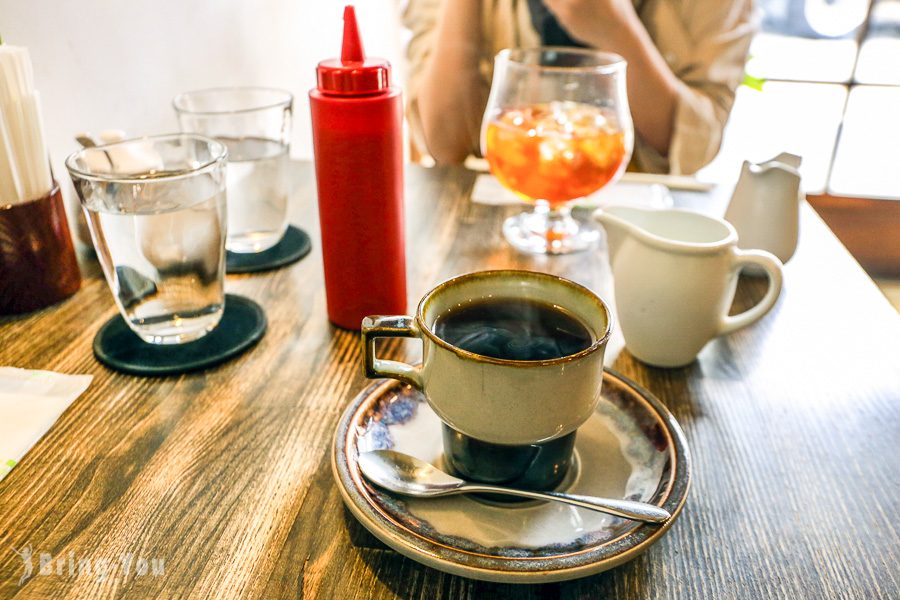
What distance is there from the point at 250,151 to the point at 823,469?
754 millimetres

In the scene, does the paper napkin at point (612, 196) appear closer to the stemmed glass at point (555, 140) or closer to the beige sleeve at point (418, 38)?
the stemmed glass at point (555, 140)

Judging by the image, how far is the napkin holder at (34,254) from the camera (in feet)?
2.37

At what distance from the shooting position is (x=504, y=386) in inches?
17.8

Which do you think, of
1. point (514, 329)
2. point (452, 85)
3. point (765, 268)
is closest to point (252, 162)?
point (514, 329)

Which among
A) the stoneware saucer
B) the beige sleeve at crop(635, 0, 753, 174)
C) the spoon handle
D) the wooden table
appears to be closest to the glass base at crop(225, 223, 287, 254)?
the wooden table

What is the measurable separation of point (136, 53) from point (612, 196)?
79 centimetres

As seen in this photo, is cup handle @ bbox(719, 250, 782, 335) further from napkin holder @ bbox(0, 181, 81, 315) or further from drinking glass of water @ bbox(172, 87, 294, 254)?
napkin holder @ bbox(0, 181, 81, 315)

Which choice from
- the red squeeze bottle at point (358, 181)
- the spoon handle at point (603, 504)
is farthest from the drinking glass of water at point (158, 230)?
the spoon handle at point (603, 504)

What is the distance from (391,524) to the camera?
17.5 inches

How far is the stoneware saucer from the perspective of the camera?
42cm

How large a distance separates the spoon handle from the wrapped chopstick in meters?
0.58

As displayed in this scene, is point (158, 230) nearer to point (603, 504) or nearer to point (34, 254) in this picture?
point (34, 254)

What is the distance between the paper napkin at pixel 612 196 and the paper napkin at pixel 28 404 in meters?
0.69

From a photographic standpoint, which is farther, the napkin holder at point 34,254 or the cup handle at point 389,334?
the napkin holder at point 34,254
